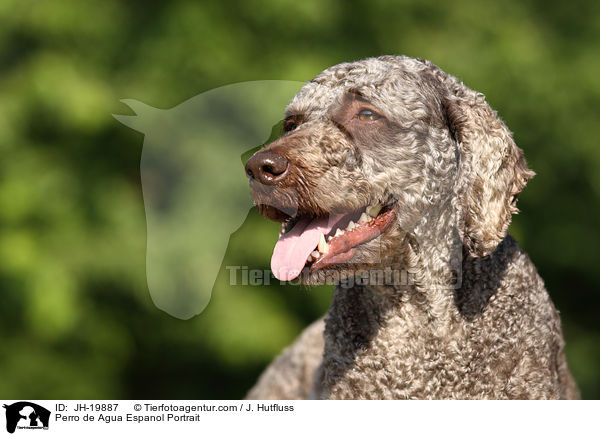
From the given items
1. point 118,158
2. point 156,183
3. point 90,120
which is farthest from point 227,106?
point 118,158

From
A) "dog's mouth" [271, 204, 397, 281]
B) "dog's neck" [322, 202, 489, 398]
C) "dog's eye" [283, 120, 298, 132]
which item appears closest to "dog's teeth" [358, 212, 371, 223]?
"dog's mouth" [271, 204, 397, 281]

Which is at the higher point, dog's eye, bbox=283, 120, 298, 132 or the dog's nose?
dog's eye, bbox=283, 120, 298, 132

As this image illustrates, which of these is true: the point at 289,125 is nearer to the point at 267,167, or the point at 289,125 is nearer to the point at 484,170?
the point at 267,167

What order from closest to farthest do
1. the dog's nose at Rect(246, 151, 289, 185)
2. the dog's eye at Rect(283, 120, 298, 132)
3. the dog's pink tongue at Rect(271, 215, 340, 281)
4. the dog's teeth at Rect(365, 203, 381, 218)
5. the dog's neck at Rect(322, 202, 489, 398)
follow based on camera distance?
1. the dog's pink tongue at Rect(271, 215, 340, 281)
2. the dog's nose at Rect(246, 151, 289, 185)
3. the dog's teeth at Rect(365, 203, 381, 218)
4. the dog's neck at Rect(322, 202, 489, 398)
5. the dog's eye at Rect(283, 120, 298, 132)

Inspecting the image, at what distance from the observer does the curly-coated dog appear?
254 cm

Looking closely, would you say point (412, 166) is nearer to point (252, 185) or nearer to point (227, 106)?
point (252, 185)

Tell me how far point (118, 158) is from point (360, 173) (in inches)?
173

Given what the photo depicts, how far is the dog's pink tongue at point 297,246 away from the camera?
234 centimetres

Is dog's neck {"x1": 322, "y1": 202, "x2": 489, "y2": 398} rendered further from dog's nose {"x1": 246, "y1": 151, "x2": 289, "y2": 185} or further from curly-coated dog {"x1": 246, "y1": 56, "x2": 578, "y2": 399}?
dog's nose {"x1": 246, "y1": 151, "x2": 289, "y2": 185}
